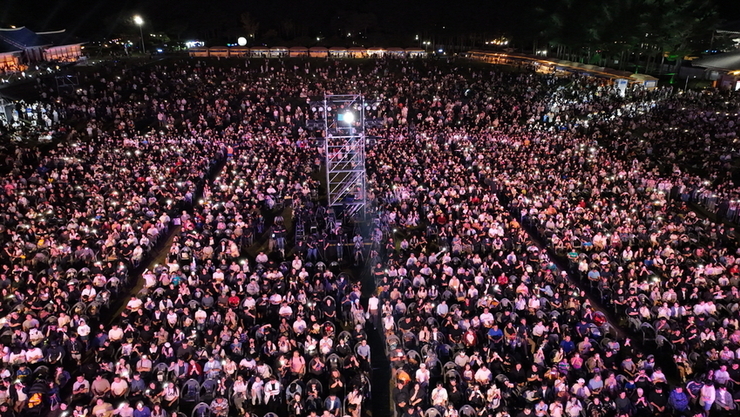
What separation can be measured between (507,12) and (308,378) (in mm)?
67946

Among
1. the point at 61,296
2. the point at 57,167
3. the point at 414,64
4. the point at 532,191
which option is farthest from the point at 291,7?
the point at 61,296

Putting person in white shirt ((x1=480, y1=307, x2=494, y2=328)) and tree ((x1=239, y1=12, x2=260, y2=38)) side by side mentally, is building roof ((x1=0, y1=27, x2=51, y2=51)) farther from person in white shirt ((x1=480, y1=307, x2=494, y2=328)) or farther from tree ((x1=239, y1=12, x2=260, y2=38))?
person in white shirt ((x1=480, y1=307, x2=494, y2=328))

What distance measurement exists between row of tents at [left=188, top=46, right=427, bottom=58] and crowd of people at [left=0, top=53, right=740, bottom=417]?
32123 millimetres

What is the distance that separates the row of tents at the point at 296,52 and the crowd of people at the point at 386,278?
105 ft

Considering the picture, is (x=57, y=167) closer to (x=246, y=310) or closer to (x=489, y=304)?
(x=246, y=310)

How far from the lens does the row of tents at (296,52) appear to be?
194 feet

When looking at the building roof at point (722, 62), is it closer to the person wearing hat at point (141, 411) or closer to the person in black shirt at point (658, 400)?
the person in black shirt at point (658, 400)

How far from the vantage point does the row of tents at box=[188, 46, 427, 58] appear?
59.1 m

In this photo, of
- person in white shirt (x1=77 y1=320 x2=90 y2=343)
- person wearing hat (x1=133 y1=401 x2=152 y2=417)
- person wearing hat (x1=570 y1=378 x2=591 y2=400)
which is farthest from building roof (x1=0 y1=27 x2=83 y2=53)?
person wearing hat (x1=570 y1=378 x2=591 y2=400)

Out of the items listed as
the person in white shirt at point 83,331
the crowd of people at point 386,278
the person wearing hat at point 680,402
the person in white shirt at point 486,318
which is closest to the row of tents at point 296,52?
the crowd of people at point 386,278

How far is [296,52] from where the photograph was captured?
60.2 metres

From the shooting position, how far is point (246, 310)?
11781 millimetres

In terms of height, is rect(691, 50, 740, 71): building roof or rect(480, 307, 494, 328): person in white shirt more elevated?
rect(691, 50, 740, 71): building roof

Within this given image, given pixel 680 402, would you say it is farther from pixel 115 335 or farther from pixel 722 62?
pixel 722 62
